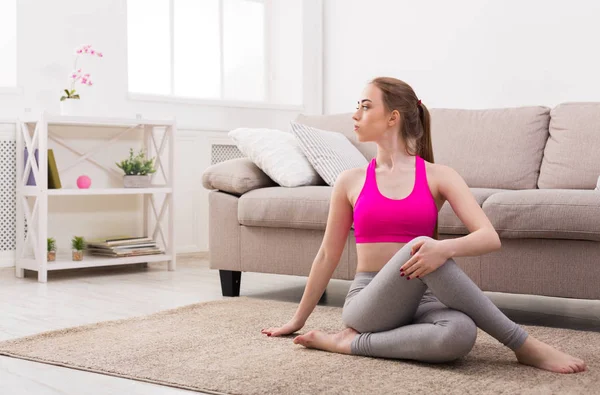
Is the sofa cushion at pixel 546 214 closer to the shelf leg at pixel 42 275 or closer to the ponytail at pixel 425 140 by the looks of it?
the ponytail at pixel 425 140

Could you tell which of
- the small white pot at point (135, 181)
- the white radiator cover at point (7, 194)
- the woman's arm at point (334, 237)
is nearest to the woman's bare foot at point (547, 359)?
the woman's arm at point (334, 237)

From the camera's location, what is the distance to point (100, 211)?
15.9 ft

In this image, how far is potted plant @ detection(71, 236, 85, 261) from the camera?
173 inches

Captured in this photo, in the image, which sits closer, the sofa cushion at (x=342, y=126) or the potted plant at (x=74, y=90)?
the sofa cushion at (x=342, y=126)

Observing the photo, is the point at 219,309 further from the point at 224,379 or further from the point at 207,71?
the point at 207,71

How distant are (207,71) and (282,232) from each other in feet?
8.16

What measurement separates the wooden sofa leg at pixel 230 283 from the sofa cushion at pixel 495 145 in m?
1.05

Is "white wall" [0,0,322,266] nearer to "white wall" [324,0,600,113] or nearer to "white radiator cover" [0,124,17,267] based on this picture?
"white radiator cover" [0,124,17,267]

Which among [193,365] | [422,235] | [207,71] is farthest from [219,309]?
[207,71]

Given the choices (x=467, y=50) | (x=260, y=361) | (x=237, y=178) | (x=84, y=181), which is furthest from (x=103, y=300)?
(x=467, y=50)

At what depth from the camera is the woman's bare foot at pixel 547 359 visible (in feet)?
6.56

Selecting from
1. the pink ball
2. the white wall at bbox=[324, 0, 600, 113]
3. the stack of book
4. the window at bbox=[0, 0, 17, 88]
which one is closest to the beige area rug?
the stack of book

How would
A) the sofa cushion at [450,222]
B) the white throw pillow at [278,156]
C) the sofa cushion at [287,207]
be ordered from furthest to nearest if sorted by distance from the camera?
the white throw pillow at [278,156] → the sofa cushion at [287,207] → the sofa cushion at [450,222]

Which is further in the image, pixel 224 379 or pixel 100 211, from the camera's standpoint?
pixel 100 211
